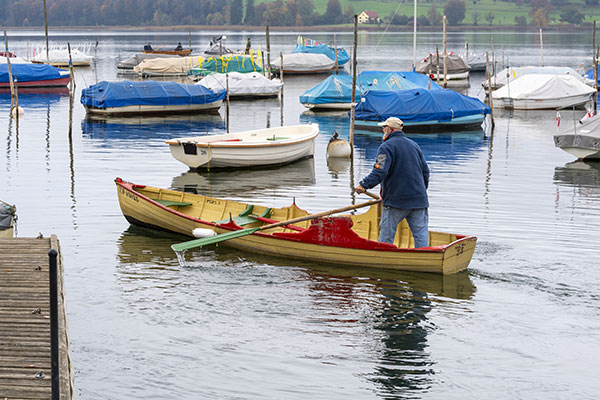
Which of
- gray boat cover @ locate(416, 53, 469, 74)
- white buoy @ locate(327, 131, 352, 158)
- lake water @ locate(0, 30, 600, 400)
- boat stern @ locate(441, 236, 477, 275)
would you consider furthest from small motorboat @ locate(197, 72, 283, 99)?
boat stern @ locate(441, 236, 477, 275)

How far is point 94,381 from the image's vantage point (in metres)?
10.6

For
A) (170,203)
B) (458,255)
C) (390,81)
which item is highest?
(390,81)

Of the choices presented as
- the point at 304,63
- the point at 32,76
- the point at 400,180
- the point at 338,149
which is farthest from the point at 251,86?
the point at 400,180

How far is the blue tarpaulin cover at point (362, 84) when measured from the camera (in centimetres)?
4422

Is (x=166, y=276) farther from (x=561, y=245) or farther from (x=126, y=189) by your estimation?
(x=561, y=245)

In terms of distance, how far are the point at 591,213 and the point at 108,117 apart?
28.3 meters

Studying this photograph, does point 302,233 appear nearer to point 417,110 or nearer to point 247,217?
point 247,217

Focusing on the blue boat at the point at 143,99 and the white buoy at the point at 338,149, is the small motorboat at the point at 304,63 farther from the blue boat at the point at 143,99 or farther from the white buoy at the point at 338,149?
the white buoy at the point at 338,149

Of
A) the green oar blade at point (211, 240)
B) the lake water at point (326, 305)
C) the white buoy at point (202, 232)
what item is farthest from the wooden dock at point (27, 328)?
the white buoy at point (202, 232)

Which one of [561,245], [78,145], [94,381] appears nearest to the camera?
[94,381]

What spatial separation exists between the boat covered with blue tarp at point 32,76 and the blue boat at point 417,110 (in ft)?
99.3

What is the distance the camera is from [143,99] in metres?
43.4

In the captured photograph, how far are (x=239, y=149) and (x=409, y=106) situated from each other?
12179 mm


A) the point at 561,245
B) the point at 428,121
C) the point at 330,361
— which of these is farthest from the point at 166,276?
the point at 428,121
